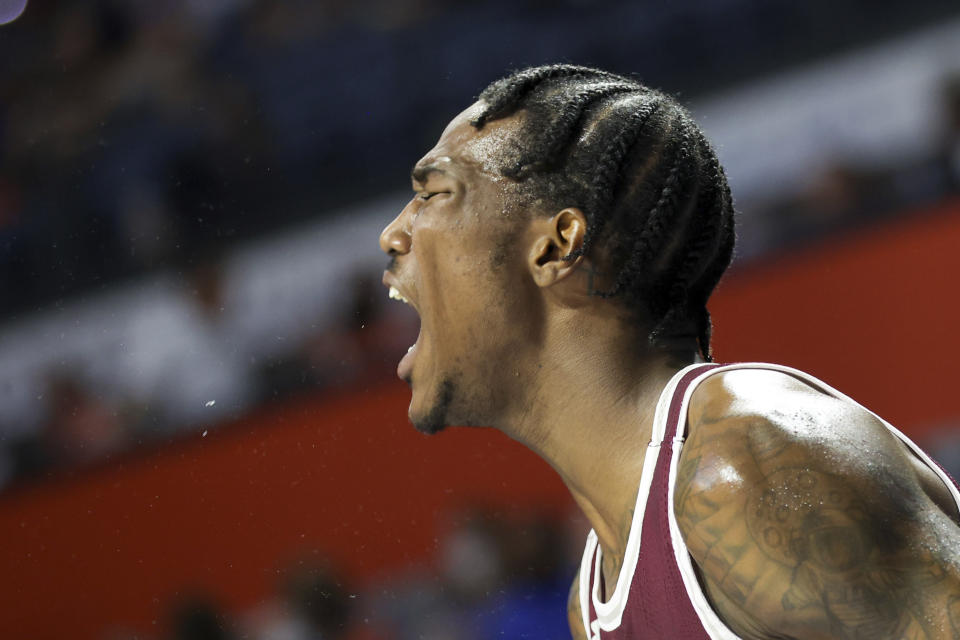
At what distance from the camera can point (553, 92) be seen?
5.16 feet

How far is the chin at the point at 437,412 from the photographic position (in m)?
1.54

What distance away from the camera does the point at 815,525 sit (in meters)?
1.05

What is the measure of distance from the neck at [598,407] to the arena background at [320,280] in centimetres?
83

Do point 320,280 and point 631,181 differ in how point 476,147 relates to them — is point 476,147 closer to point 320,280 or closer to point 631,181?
A: point 631,181

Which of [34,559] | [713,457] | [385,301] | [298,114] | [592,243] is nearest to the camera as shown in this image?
[713,457]

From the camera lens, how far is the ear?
1.48m

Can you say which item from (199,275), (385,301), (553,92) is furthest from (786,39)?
(553,92)

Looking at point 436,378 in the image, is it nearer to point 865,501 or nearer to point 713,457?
point 713,457

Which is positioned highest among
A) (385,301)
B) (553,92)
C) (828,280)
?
(553,92)

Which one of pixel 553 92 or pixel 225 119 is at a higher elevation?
pixel 553 92

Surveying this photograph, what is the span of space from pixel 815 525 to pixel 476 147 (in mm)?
756

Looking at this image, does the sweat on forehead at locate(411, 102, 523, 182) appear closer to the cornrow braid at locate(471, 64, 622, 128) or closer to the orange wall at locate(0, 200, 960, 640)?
the cornrow braid at locate(471, 64, 622, 128)

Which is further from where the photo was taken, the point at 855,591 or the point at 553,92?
the point at 553,92

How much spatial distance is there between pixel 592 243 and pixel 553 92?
0.25 m
